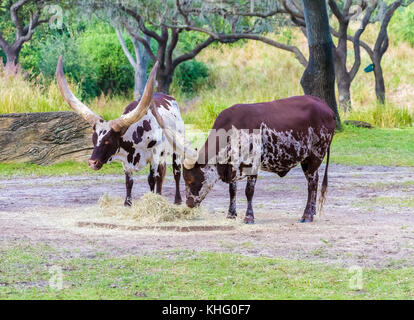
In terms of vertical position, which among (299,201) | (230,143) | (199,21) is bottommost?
(299,201)

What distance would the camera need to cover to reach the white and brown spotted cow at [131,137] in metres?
9.45

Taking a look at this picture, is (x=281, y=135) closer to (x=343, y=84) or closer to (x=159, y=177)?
(x=159, y=177)

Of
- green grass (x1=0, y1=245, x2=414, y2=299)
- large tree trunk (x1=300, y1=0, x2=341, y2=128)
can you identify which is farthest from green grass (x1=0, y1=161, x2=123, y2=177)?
green grass (x1=0, y1=245, x2=414, y2=299)

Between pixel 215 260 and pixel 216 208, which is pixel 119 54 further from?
pixel 215 260

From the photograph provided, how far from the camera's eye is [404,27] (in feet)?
132

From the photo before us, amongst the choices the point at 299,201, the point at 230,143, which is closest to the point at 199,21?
the point at 299,201

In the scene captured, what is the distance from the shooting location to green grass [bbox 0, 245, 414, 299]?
6121 millimetres

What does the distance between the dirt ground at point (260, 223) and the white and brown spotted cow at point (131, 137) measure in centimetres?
76

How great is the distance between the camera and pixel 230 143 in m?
9.12

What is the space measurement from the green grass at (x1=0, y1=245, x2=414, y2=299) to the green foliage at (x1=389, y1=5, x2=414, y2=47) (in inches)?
1359

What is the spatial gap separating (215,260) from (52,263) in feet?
4.59

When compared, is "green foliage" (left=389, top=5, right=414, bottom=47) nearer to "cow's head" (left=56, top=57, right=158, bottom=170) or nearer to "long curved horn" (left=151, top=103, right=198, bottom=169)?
"cow's head" (left=56, top=57, right=158, bottom=170)

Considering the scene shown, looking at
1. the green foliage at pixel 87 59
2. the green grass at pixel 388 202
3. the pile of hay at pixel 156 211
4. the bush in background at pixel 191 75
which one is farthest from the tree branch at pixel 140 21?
the pile of hay at pixel 156 211

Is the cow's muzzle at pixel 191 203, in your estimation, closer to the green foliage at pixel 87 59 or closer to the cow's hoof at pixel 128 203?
the cow's hoof at pixel 128 203
